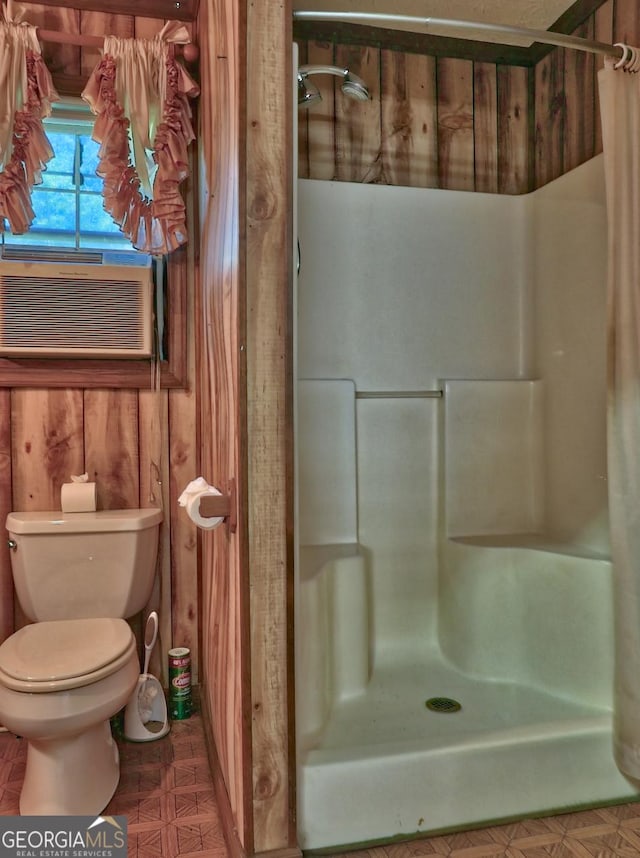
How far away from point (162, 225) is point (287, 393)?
1090 millimetres

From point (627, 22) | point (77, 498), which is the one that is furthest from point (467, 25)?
point (77, 498)

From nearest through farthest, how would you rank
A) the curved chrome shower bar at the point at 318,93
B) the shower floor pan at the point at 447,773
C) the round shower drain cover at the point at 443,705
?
the shower floor pan at the point at 447,773
the curved chrome shower bar at the point at 318,93
the round shower drain cover at the point at 443,705

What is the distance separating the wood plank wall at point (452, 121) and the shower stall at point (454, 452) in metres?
0.15

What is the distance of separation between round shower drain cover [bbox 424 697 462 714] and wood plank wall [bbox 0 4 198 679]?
871 mm

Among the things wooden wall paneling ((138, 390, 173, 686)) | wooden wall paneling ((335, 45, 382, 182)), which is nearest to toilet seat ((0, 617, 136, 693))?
wooden wall paneling ((138, 390, 173, 686))

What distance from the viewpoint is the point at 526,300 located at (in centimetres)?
252

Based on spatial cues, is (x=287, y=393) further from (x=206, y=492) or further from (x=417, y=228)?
(x=417, y=228)

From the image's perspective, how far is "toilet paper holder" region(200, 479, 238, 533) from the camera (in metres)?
1.46

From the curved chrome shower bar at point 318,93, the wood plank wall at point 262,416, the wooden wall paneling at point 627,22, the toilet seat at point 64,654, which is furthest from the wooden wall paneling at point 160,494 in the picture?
the wooden wall paneling at point 627,22

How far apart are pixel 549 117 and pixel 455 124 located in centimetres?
36

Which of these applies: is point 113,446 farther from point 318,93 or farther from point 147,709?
point 318,93

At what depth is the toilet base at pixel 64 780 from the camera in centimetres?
165

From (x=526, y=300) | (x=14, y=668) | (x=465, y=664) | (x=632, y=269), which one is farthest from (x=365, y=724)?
(x=526, y=300)

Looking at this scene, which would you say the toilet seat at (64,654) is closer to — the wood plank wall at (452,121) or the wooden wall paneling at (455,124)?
the wood plank wall at (452,121)
